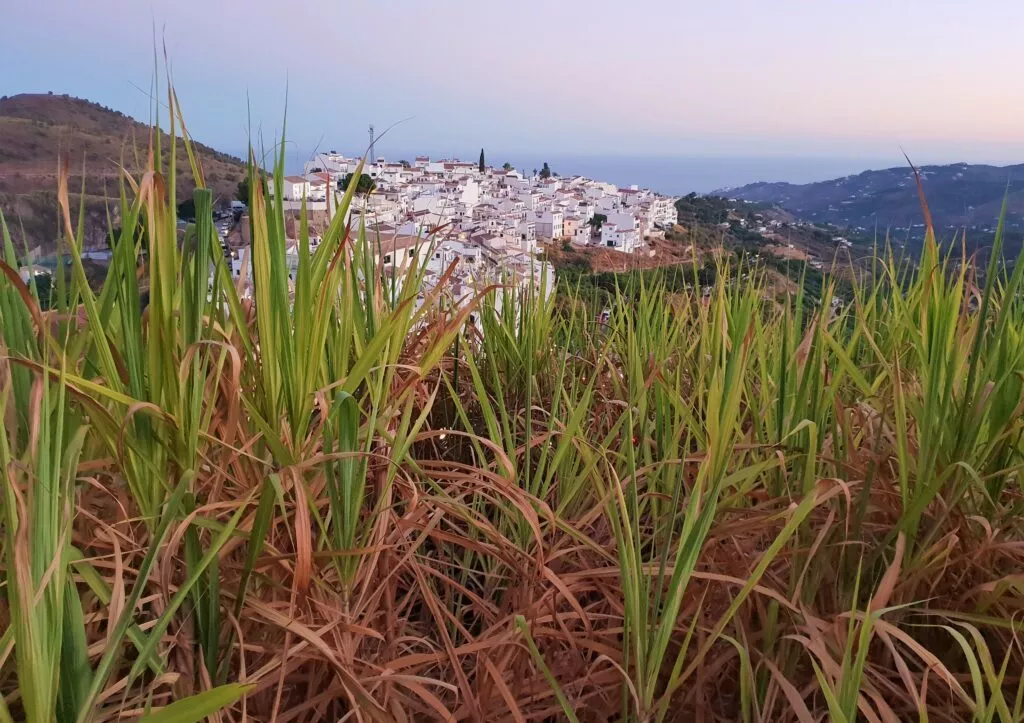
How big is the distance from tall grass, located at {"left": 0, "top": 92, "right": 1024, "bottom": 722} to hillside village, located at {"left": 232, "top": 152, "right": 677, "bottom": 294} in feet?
0.73

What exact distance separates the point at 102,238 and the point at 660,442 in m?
0.98

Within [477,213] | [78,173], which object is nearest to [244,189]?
[78,173]

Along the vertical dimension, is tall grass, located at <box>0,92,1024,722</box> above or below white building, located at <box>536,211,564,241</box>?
below

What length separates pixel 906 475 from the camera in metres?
0.81

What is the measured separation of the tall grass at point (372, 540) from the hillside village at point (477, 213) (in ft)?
0.73

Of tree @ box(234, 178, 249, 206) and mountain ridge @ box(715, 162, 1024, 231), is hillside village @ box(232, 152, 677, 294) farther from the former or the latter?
mountain ridge @ box(715, 162, 1024, 231)

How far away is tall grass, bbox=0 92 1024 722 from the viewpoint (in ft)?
2.01

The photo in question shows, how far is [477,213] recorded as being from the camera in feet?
43.8

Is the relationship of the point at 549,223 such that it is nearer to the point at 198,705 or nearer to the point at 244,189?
the point at 244,189

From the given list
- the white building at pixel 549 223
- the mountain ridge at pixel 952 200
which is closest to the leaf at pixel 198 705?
the mountain ridge at pixel 952 200

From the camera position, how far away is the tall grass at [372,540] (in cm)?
61

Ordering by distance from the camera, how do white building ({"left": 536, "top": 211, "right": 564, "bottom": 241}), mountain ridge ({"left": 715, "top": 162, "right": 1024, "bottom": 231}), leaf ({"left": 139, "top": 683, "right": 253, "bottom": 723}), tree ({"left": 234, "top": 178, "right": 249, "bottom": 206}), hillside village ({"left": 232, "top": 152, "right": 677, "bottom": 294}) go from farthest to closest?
1. white building ({"left": 536, "top": 211, "right": 564, "bottom": 241})
2. hillside village ({"left": 232, "top": 152, "right": 677, "bottom": 294})
3. mountain ridge ({"left": 715, "top": 162, "right": 1024, "bottom": 231})
4. tree ({"left": 234, "top": 178, "right": 249, "bottom": 206})
5. leaf ({"left": 139, "top": 683, "right": 253, "bottom": 723})

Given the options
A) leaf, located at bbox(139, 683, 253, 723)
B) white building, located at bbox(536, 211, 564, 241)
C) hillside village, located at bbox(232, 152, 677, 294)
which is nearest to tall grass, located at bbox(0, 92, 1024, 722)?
leaf, located at bbox(139, 683, 253, 723)

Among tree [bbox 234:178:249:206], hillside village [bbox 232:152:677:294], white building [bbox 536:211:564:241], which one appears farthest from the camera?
white building [bbox 536:211:564:241]
